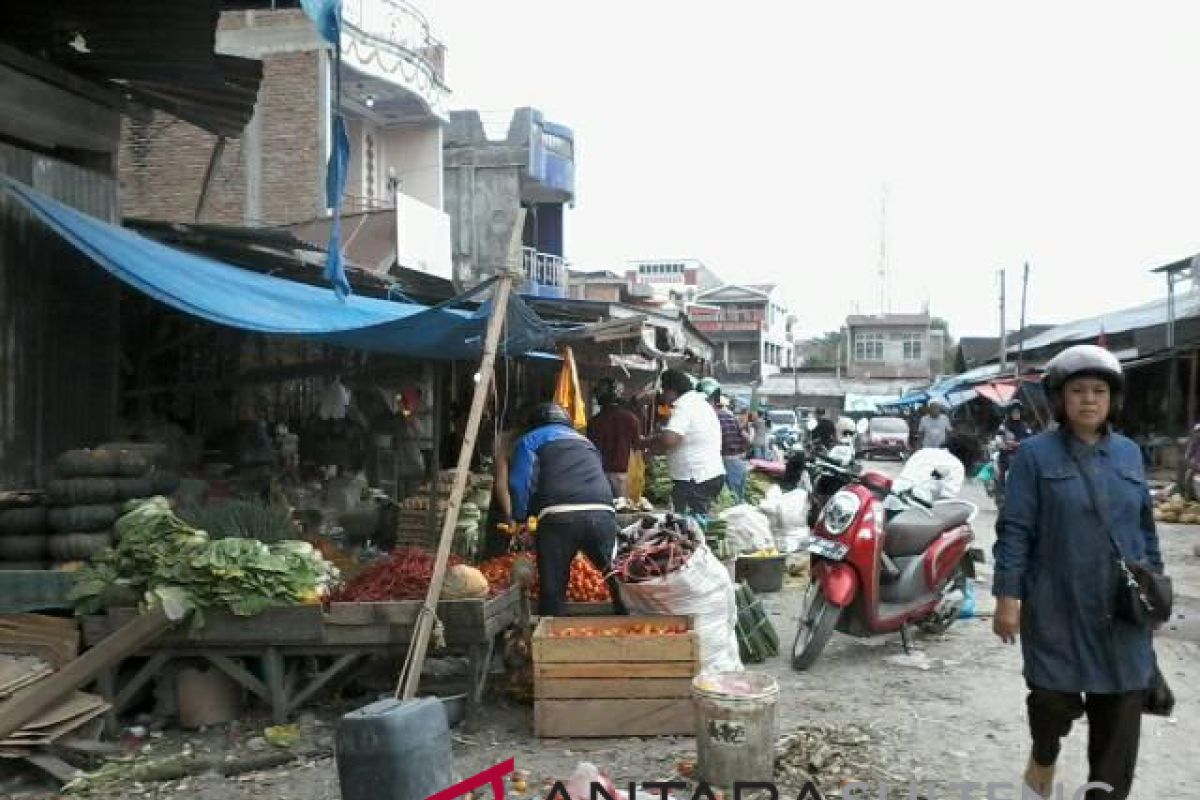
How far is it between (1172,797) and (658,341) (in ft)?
26.5

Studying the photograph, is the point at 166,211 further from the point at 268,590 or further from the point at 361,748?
the point at 361,748

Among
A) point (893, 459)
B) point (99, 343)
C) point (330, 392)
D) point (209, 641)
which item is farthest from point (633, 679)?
point (893, 459)

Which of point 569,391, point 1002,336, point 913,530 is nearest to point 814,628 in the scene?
point 913,530

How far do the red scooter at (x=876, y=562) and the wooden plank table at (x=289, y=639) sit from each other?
7.84 ft

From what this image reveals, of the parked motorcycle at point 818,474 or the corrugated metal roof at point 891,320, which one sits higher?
A: the corrugated metal roof at point 891,320

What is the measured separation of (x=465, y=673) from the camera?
5.82m

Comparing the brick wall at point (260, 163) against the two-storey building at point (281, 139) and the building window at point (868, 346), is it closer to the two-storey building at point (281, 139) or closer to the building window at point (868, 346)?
the two-storey building at point (281, 139)

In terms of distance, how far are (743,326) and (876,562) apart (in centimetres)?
6351

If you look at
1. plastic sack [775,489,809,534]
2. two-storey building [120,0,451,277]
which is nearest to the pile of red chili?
plastic sack [775,489,809,534]

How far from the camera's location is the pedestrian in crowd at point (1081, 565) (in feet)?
11.7

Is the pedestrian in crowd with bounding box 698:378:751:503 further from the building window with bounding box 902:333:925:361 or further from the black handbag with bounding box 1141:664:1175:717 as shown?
the building window with bounding box 902:333:925:361

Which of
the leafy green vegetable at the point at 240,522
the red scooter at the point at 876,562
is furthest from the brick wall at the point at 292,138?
the red scooter at the point at 876,562

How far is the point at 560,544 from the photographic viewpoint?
577cm

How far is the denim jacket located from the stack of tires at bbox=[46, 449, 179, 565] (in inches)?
183
